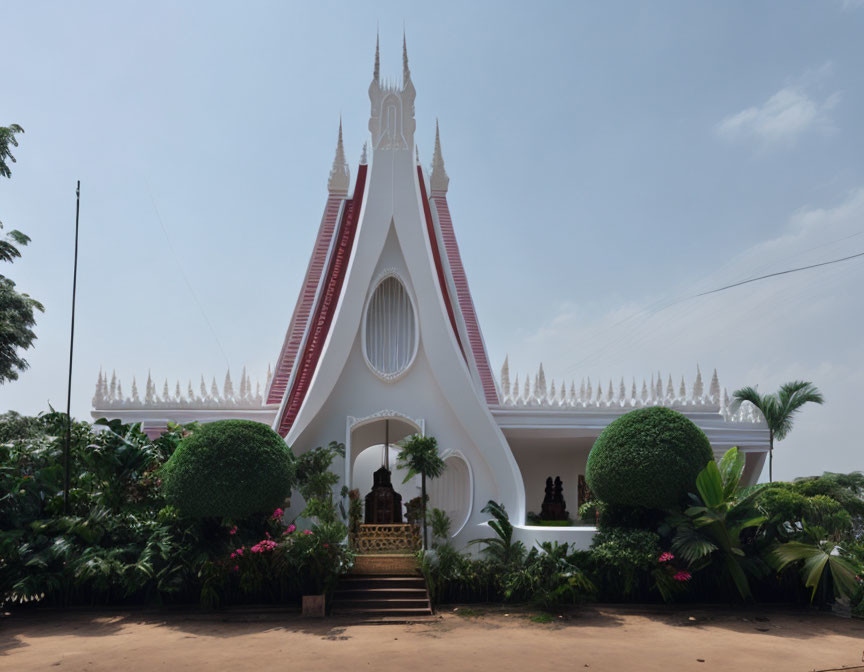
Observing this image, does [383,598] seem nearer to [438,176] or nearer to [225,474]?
[225,474]

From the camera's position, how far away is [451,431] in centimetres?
1533

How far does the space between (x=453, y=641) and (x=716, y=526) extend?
4933mm

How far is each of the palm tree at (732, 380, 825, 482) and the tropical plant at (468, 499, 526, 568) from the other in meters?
8.00

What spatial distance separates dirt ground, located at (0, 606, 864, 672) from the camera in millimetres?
8664

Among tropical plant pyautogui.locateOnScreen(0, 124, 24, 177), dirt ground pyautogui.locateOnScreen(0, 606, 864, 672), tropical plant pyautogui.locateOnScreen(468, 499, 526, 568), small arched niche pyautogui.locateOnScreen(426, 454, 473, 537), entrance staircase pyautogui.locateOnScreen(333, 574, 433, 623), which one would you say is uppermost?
tropical plant pyautogui.locateOnScreen(0, 124, 24, 177)

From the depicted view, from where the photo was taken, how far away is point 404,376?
613 inches

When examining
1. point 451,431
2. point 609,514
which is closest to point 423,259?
point 451,431

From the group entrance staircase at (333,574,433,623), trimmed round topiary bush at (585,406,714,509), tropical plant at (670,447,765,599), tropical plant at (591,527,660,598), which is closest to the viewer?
entrance staircase at (333,574,433,623)

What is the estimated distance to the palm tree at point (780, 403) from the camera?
17922mm

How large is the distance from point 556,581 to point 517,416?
5.71m

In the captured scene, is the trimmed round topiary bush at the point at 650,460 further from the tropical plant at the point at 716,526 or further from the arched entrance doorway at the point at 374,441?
the arched entrance doorway at the point at 374,441

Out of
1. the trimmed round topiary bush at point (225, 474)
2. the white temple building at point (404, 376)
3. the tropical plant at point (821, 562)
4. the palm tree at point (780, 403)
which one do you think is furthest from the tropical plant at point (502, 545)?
the palm tree at point (780, 403)

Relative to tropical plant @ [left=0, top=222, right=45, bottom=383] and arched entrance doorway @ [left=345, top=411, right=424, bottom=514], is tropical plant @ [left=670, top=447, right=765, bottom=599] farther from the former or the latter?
tropical plant @ [left=0, top=222, right=45, bottom=383]

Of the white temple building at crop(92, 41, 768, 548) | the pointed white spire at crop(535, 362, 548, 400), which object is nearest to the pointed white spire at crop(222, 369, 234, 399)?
the white temple building at crop(92, 41, 768, 548)
